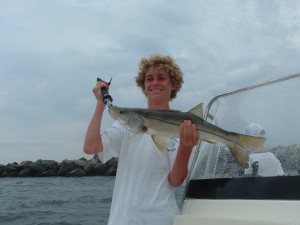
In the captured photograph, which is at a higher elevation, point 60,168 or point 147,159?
point 147,159

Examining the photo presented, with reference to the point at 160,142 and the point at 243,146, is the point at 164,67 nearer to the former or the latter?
the point at 160,142

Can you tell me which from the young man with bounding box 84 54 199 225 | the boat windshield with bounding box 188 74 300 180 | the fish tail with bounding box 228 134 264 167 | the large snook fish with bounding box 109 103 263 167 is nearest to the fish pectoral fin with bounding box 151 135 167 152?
the large snook fish with bounding box 109 103 263 167

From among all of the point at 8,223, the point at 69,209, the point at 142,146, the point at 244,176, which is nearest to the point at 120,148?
the point at 142,146

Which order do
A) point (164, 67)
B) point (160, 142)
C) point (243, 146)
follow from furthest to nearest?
point (164, 67) → point (160, 142) → point (243, 146)

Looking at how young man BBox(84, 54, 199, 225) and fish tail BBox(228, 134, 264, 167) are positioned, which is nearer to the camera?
fish tail BBox(228, 134, 264, 167)

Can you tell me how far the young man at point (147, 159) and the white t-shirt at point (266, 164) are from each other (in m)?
0.49

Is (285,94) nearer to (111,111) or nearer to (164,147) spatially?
(164,147)

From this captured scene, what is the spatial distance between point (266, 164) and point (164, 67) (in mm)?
1070

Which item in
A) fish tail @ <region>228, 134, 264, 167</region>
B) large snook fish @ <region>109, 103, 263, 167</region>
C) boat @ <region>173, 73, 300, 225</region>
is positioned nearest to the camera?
boat @ <region>173, 73, 300, 225</region>

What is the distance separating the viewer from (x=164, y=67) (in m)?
3.64

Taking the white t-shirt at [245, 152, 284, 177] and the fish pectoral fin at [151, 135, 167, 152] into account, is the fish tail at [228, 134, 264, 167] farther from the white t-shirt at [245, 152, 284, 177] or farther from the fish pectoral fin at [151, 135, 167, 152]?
the fish pectoral fin at [151, 135, 167, 152]

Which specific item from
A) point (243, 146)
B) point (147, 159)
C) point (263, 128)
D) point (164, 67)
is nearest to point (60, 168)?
point (164, 67)

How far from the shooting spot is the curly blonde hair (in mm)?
3668

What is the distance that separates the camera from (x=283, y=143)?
10.9ft
